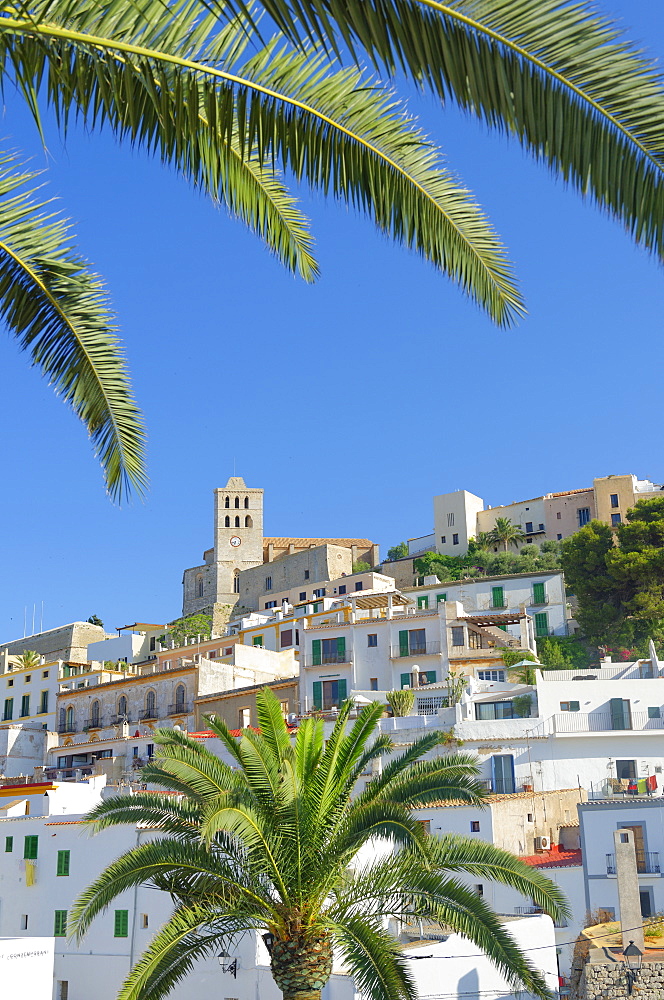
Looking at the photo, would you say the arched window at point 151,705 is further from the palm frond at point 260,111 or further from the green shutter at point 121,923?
the palm frond at point 260,111

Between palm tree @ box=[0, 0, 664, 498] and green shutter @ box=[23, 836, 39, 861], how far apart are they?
28444 mm

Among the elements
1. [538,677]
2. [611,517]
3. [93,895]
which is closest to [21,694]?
[538,677]

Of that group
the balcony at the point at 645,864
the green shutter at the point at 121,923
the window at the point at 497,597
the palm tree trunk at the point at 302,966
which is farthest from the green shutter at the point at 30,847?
the window at the point at 497,597

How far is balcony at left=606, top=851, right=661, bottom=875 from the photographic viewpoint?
29.5 metres

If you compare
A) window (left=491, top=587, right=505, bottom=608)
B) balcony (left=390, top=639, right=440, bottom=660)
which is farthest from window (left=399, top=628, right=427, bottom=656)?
window (left=491, top=587, right=505, bottom=608)

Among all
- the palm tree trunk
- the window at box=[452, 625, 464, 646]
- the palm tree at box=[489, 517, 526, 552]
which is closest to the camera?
the palm tree trunk

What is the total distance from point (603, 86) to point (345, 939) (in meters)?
12.5

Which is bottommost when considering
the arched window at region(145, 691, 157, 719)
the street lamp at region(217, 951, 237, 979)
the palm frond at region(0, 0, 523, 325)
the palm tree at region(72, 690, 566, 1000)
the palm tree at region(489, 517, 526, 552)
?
the street lamp at region(217, 951, 237, 979)

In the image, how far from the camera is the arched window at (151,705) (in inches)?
2141

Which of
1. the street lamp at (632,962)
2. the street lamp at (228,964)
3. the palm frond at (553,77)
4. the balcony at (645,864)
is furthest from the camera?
the balcony at (645,864)

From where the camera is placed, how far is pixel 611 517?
7925 cm

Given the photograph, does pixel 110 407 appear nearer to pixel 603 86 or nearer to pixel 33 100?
pixel 33 100

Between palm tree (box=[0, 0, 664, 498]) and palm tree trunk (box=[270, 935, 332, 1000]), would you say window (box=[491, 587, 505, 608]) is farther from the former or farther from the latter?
palm tree (box=[0, 0, 664, 498])

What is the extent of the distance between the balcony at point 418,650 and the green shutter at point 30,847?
19.7 meters
